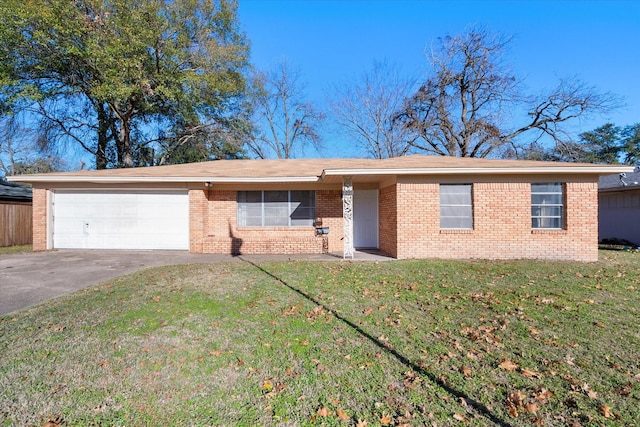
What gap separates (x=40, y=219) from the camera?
443 inches

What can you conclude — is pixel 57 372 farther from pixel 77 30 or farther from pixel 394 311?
pixel 77 30

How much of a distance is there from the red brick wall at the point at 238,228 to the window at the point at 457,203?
3628 millimetres

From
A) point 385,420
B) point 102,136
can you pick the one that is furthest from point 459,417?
point 102,136

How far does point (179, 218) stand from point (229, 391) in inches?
384

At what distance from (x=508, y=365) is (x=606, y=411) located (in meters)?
0.78

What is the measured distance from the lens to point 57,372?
3.02m

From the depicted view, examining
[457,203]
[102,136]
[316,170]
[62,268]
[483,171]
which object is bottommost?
[62,268]

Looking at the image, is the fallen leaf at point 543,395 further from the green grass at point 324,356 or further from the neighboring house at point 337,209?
the neighboring house at point 337,209

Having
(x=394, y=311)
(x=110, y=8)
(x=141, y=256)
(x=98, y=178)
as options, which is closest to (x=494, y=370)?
(x=394, y=311)

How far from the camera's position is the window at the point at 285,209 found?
38.7 feet

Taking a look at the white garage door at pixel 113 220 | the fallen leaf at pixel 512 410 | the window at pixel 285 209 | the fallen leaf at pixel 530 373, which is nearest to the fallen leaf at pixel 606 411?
the fallen leaf at pixel 530 373

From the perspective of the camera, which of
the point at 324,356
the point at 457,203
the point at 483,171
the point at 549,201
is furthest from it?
the point at 457,203

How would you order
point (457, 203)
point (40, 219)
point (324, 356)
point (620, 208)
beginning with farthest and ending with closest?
point (620, 208) → point (40, 219) → point (457, 203) → point (324, 356)

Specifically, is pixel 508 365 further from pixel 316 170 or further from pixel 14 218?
pixel 14 218
